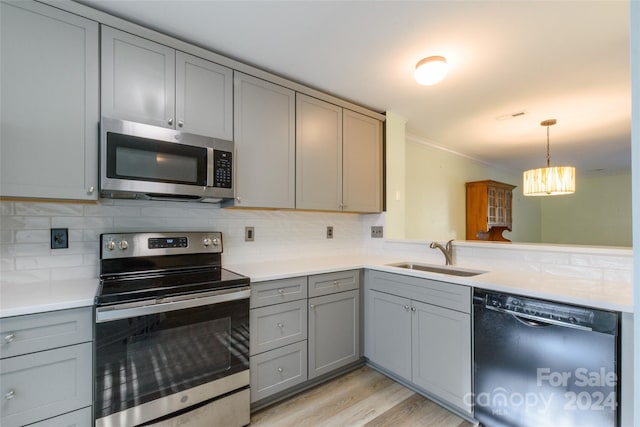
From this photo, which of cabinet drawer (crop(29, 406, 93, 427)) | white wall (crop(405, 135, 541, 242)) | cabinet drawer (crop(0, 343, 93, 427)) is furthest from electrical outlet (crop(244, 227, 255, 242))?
white wall (crop(405, 135, 541, 242))

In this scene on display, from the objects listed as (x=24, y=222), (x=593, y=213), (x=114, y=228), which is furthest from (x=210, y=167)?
(x=593, y=213)

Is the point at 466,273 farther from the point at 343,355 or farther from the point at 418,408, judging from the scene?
the point at 343,355

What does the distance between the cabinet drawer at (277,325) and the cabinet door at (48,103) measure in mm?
1164

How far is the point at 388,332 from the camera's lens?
2193 millimetres

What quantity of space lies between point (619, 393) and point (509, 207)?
4.84 meters

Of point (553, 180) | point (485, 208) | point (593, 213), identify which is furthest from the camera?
point (593, 213)

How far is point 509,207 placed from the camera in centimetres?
542

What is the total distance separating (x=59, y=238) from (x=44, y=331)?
0.64m

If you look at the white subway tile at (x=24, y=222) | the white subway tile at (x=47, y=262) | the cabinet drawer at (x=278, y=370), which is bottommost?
the cabinet drawer at (x=278, y=370)

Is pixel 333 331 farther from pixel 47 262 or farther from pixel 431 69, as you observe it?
pixel 431 69

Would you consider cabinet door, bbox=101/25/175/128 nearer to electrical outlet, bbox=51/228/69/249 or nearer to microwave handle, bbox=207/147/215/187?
microwave handle, bbox=207/147/215/187

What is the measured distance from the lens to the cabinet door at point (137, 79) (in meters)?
1.58

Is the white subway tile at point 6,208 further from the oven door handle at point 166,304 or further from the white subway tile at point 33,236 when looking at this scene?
the oven door handle at point 166,304

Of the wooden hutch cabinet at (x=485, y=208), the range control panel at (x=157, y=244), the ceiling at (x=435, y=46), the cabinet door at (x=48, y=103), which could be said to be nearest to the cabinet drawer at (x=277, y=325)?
the range control panel at (x=157, y=244)
